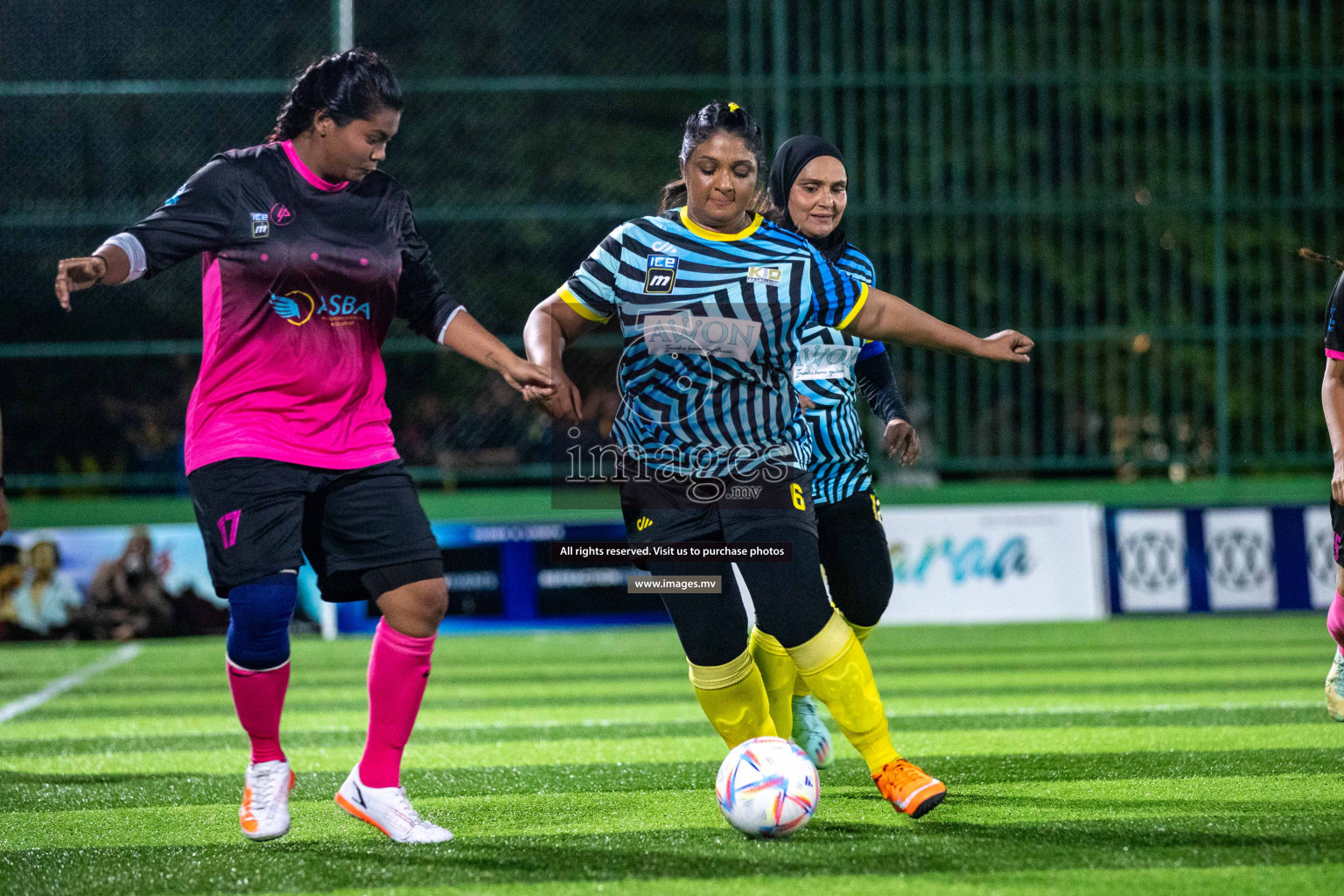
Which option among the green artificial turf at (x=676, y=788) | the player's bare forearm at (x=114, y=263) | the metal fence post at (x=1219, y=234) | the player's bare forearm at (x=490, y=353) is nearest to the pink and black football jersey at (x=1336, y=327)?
the green artificial turf at (x=676, y=788)

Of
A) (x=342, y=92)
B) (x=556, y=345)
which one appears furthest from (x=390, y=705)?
(x=342, y=92)

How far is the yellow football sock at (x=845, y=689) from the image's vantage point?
4316 millimetres

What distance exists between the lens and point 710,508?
14.2 feet

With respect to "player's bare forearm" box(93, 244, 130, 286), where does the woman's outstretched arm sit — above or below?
below

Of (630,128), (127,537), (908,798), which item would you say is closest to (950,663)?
(908,798)

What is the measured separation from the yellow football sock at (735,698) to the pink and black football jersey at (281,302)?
1.13m

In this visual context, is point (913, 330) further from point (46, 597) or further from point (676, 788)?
point (46, 597)

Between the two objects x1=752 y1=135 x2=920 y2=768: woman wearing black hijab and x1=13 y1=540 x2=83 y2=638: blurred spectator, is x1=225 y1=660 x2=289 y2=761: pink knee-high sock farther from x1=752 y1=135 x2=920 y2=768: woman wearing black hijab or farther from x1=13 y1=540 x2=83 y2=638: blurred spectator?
x1=13 y1=540 x2=83 y2=638: blurred spectator

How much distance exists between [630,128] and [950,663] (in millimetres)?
8436

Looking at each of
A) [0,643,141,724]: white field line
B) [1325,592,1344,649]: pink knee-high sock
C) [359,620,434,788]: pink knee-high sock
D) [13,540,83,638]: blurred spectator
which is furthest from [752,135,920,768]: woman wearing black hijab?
[13,540,83,638]: blurred spectator

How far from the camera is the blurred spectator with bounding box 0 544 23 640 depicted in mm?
12672

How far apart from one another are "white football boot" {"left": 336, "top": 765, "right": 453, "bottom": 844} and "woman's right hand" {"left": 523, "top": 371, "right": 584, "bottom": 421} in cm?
115

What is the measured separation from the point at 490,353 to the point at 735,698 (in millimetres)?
1211

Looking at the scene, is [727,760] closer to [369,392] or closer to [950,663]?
[369,392]
